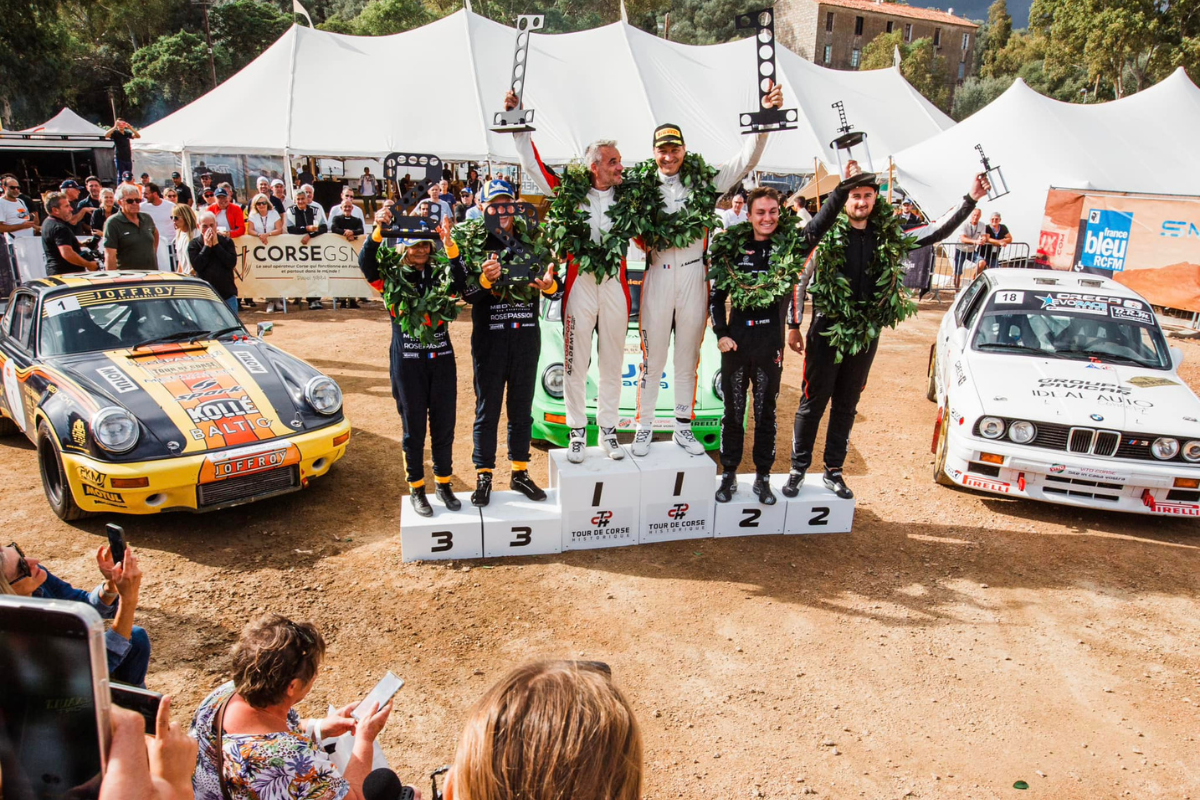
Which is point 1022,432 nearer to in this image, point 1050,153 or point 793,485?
point 793,485

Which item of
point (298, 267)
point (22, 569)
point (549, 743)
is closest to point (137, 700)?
point (549, 743)

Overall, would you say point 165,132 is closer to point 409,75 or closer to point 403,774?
point 409,75

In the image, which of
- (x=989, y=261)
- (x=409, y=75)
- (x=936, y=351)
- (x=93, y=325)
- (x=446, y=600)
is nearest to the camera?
(x=446, y=600)

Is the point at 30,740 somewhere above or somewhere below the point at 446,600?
above

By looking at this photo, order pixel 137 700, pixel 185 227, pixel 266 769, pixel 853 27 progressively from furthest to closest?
pixel 853 27 < pixel 185 227 < pixel 266 769 < pixel 137 700

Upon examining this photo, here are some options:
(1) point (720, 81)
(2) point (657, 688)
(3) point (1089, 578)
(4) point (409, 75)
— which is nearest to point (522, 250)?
(2) point (657, 688)

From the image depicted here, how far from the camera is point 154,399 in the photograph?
5273 mm

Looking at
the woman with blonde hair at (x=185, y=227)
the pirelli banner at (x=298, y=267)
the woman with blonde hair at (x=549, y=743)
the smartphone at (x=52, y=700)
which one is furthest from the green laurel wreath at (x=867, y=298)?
the pirelli banner at (x=298, y=267)

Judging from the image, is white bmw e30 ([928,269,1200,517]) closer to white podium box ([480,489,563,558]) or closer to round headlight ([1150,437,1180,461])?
round headlight ([1150,437,1180,461])

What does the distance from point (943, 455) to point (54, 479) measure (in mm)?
6903

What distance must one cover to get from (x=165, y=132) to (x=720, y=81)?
14.5 meters

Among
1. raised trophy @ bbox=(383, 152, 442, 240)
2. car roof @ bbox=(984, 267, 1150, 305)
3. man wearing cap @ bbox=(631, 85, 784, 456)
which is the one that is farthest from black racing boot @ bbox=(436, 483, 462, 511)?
car roof @ bbox=(984, 267, 1150, 305)

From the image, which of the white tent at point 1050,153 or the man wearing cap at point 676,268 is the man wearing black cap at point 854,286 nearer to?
the man wearing cap at point 676,268

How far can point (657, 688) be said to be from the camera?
12.6 ft
